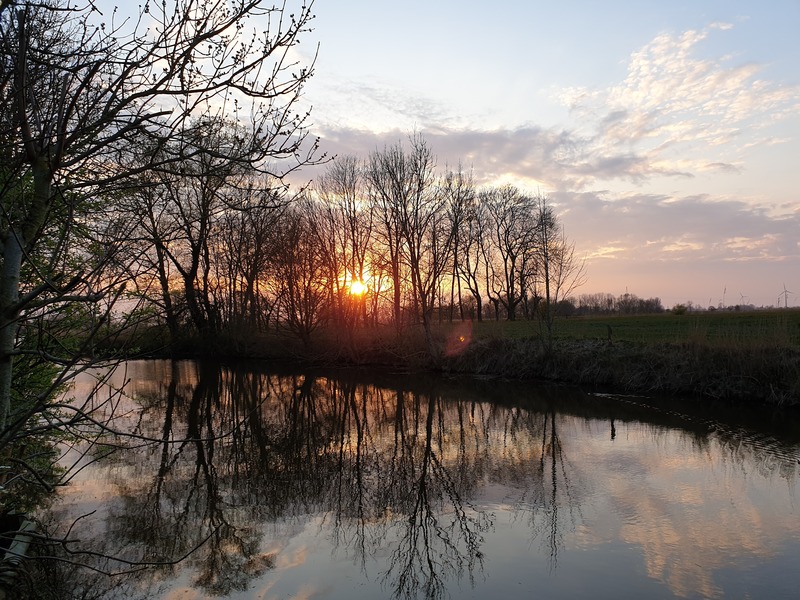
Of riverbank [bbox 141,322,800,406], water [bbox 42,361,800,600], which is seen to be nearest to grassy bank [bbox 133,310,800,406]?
riverbank [bbox 141,322,800,406]

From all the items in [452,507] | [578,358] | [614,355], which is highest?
[614,355]

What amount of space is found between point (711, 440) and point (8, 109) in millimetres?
12981

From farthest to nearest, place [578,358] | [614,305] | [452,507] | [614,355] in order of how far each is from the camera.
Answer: [614,305] < [578,358] < [614,355] < [452,507]

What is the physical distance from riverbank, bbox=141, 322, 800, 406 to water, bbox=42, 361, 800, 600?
2189mm

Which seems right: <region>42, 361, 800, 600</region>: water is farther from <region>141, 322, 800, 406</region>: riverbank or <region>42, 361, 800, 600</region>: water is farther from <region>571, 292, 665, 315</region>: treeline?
<region>571, 292, 665, 315</region>: treeline

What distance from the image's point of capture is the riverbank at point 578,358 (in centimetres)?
1597

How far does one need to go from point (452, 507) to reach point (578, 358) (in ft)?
45.0

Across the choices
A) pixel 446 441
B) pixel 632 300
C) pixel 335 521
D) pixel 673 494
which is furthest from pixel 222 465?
pixel 632 300

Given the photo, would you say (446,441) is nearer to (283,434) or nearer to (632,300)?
(283,434)

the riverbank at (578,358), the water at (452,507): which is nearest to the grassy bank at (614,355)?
the riverbank at (578,358)

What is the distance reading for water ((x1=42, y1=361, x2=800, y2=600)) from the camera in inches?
235

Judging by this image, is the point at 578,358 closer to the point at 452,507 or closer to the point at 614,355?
the point at 614,355

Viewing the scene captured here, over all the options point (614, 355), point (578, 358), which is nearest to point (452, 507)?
point (614, 355)

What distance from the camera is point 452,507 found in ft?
26.8
